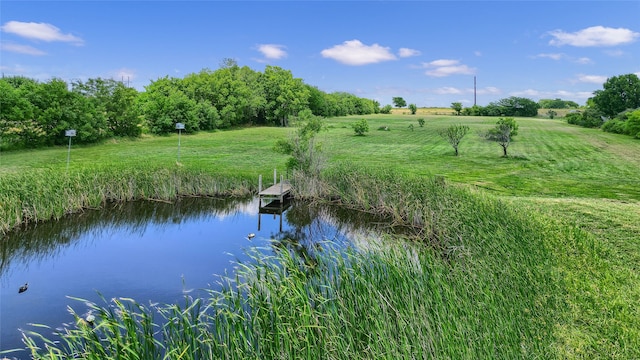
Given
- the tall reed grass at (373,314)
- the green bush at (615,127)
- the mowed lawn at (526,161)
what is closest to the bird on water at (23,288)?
the tall reed grass at (373,314)

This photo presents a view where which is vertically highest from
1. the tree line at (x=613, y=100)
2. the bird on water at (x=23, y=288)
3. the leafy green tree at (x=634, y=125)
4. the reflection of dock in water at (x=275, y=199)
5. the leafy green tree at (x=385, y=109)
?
the leafy green tree at (x=385, y=109)

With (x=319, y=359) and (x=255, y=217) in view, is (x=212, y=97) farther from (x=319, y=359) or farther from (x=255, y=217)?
(x=319, y=359)

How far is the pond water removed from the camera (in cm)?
704

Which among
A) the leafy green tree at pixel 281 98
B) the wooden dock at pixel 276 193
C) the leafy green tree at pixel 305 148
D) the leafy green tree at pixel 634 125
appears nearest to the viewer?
the wooden dock at pixel 276 193

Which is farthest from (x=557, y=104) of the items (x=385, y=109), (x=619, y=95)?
(x=619, y=95)

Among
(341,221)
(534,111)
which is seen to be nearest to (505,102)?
(534,111)

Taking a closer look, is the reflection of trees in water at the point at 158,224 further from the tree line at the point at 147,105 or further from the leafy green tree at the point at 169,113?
the leafy green tree at the point at 169,113

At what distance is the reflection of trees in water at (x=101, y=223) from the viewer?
9531 mm

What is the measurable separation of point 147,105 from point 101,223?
29.3 meters

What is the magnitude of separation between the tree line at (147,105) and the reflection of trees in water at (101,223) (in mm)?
12332

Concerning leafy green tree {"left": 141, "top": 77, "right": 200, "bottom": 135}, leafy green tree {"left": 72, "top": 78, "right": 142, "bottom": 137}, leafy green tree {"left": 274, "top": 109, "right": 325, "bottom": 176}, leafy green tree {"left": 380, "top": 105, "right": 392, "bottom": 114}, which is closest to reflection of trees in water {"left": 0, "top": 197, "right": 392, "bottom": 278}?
leafy green tree {"left": 274, "top": 109, "right": 325, "bottom": 176}

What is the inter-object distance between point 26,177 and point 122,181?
292 centimetres

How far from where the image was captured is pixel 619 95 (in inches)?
1817

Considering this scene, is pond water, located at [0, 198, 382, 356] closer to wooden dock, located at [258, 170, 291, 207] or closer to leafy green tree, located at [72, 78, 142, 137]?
wooden dock, located at [258, 170, 291, 207]
